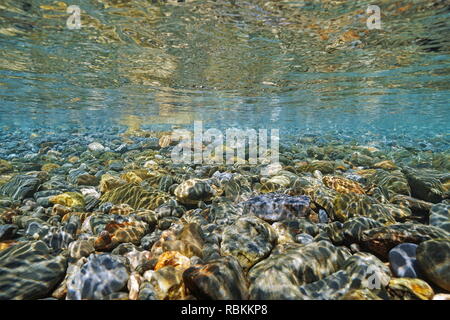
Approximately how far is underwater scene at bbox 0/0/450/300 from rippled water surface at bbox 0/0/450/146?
7 cm

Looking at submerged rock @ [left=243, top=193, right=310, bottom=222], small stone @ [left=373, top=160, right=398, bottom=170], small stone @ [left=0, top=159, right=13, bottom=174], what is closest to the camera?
submerged rock @ [left=243, top=193, right=310, bottom=222]

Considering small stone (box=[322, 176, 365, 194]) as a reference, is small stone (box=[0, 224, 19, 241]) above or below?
below

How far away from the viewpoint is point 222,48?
8.45 meters

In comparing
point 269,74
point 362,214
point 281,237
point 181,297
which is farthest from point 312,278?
point 269,74

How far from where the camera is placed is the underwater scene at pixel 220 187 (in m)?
2.50

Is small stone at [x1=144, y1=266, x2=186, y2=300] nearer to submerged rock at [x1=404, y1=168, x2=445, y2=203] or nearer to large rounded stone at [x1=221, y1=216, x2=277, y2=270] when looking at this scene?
large rounded stone at [x1=221, y1=216, x2=277, y2=270]

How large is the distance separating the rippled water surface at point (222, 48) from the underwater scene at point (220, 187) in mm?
66

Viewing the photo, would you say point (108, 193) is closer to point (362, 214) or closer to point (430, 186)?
point (362, 214)

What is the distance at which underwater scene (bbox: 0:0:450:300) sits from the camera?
8.20 feet

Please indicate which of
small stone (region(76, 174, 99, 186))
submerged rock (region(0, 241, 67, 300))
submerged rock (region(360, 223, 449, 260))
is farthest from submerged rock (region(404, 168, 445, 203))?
small stone (region(76, 174, 99, 186))

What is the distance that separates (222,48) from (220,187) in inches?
227

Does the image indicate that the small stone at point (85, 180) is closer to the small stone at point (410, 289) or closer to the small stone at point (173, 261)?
the small stone at point (173, 261)

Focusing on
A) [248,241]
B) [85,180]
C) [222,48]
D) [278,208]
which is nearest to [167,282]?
[248,241]

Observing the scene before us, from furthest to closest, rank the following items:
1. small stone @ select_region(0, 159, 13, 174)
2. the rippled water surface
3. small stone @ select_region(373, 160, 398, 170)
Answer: small stone @ select_region(0, 159, 13, 174), small stone @ select_region(373, 160, 398, 170), the rippled water surface
